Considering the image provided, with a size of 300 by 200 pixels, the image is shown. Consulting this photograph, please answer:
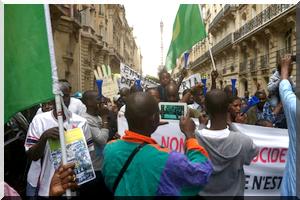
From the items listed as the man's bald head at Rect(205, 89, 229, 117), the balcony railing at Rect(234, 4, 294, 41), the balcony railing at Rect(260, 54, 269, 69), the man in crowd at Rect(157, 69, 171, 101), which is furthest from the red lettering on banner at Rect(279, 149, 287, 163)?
the balcony railing at Rect(260, 54, 269, 69)

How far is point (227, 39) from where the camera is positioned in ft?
119

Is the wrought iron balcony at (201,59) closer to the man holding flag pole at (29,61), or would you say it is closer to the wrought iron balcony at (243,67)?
the wrought iron balcony at (243,67)

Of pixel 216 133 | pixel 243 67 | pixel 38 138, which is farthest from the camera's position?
pixel 243 67

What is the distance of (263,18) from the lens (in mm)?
25938

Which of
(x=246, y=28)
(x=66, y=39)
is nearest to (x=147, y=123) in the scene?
(x=66, y=39)

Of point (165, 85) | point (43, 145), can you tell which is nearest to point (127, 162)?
point (43, 145)

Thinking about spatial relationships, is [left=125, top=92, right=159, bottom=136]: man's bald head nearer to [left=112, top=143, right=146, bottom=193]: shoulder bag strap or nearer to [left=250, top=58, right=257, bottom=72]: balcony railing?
[left=112, top=143, right=146, bottom=193]: shoulder bag strap

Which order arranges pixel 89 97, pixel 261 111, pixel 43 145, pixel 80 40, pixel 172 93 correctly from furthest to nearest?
pixel 80 40 < pixel 261 111 < pixel 172 93 < pixel 89 97 < pixel 43 145

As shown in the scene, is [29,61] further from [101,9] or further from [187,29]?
[101,9]

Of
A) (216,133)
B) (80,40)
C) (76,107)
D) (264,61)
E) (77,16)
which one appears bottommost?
(216,133)

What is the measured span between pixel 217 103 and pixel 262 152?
3.80ft

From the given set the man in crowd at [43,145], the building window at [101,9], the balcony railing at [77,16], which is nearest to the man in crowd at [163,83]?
the man in crowd at [43,145]

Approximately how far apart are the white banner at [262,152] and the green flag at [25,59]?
1.59 meters

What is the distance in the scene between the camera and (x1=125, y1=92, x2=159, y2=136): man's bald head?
2.36 meters
